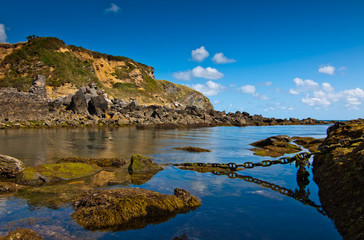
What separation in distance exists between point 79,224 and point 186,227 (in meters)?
3.00

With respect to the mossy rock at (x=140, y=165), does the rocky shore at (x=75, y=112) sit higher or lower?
higher

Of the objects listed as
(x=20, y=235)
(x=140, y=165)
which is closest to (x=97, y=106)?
(x=140, y=165)

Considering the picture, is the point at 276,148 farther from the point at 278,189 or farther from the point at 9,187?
the point at 9,187

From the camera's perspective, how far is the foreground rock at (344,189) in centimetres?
518

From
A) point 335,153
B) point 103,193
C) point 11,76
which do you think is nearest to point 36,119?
point 11,76

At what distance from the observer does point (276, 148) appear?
22.0m

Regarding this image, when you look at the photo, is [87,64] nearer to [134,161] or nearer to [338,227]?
[134,161]

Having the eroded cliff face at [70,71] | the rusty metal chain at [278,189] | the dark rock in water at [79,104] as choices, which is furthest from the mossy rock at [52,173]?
the eroded cliff face at [70,71]

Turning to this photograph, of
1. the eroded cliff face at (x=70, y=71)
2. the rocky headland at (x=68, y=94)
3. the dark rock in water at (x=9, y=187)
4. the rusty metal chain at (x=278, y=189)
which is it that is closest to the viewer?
the rusty metal chain at (x=278, y=189)

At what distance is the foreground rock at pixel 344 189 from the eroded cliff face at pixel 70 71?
6651cm

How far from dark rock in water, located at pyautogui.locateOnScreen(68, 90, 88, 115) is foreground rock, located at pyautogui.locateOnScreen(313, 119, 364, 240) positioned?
6073 cm

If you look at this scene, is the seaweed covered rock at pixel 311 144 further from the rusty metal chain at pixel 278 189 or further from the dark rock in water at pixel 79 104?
the dark rock in water at pixel 79 104

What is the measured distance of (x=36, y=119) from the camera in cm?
5356

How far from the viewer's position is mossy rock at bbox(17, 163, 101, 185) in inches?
404
